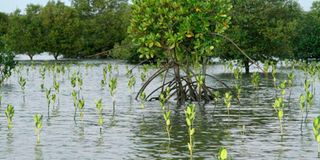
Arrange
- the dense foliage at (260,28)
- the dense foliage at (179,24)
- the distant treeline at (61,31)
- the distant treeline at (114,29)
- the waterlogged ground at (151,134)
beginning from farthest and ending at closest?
the distant treeline at (61,31) → the distant treeline at (114,29) → the dense foliage at (260,28) → the dense foliage at (179,24) → the waterlogged ground at (151,134)

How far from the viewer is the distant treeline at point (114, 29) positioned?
195 feet

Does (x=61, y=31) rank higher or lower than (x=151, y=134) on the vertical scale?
higher

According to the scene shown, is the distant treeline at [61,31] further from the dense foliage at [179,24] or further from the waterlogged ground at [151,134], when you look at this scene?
the waterlogged ground at [151,134]

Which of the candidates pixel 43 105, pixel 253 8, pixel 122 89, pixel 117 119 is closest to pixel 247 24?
pixel 253 8

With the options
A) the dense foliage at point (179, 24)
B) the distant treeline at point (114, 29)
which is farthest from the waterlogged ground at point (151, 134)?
the distant treeline at point (114, 29)

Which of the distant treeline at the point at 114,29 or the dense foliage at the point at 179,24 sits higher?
the distant treeline at the point at 114,29

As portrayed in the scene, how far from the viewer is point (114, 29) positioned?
135m

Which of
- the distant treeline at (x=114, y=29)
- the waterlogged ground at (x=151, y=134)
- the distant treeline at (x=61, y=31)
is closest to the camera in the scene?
the waterlogged ground at (x=151, y=134)

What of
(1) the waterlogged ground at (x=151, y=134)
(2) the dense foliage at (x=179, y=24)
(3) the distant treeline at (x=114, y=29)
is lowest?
Answer: (1) the waterlogged ground at (x=151, y=134)

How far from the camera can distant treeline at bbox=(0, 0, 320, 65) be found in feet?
195

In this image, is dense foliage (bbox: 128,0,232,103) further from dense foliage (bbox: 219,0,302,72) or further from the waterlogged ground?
dense foliage (bbox: 219,0,302,72)

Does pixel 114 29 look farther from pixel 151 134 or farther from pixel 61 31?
pixel 151 134

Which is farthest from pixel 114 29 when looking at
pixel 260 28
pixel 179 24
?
pixel 179 24

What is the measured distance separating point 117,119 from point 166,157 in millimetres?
8582
